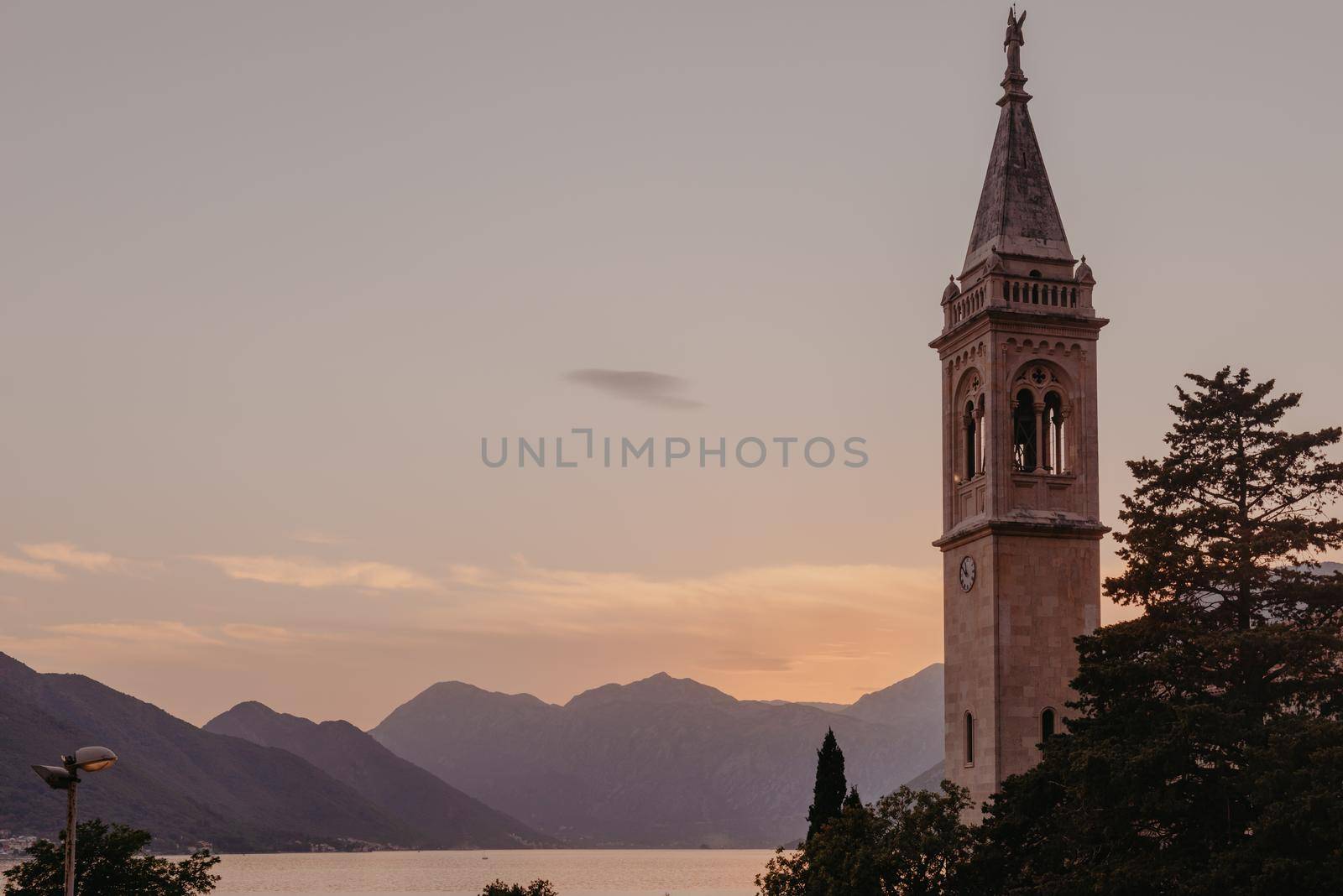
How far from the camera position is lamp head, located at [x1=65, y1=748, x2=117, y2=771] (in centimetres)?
3142

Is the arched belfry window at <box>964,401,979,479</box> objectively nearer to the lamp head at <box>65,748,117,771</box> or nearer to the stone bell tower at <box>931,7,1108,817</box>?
the stone bell tower at <box>931,7,1108,817</box>

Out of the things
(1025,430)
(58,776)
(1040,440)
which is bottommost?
(58,776)

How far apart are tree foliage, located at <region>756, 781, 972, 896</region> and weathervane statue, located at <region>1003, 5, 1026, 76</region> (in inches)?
943

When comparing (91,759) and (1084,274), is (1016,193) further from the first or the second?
(91,759)

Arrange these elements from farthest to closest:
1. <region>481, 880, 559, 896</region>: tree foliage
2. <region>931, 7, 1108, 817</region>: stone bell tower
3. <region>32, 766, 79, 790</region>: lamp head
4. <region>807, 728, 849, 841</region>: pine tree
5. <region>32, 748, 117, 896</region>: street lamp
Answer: <region>481, 880, 559, 896</region>: tree foliage, <region>807, 728, 849, 841</region>: pine tree, <region>931, 7, 1108, 817</region>: stone bell tower, <region>32, 766, 79, 790</region>: lamp head, <region>32, 748, 117, 896</region>: street lamp

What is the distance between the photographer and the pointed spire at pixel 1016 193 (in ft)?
183

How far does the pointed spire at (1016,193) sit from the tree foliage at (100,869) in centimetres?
3332

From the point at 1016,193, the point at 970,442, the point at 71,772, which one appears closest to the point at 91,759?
the point at 71,772

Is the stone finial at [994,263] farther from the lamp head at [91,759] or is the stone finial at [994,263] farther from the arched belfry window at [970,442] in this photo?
the lamp head at [91,759]

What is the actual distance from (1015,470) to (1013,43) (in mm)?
14859

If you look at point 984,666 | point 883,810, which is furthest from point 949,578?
point 883,810

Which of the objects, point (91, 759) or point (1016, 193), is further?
point (1016, 193)

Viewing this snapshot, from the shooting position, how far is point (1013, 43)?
58.3m

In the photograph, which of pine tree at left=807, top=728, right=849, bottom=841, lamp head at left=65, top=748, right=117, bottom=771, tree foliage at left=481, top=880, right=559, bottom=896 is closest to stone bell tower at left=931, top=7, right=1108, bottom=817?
pine tree at left=807, top=728, right=849, bottom=841
